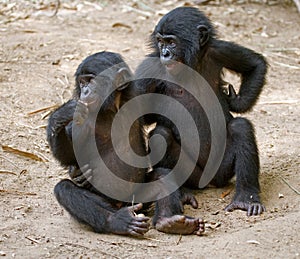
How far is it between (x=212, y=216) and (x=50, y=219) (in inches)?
56.4

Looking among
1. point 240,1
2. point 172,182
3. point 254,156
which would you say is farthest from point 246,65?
point 240,1

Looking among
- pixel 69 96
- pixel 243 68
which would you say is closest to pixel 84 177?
pixel 243 68

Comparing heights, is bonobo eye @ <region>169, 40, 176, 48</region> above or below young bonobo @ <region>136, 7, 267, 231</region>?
above

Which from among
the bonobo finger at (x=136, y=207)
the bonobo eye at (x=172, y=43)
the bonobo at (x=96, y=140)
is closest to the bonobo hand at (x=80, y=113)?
the bonobo at (x=96, y=140)

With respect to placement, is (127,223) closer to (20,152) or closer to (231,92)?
(231,92)

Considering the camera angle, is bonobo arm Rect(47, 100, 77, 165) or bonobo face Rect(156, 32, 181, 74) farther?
bonobo face Rect(156, 32, 181, 74)

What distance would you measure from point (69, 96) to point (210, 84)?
8.92ft

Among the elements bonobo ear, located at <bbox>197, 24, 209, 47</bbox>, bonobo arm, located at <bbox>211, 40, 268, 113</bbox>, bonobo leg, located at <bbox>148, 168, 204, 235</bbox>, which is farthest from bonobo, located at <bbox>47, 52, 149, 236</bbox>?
bonobo arm, located at <bbox>211, 40, 268, 113</bbox>

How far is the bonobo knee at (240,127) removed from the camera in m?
6.45

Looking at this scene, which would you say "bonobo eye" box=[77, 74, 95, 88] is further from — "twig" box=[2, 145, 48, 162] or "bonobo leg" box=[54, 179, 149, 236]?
"twig" box=[2, 145, 48, 162]

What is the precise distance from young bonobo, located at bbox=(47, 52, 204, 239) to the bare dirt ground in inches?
5.6

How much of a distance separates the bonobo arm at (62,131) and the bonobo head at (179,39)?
1.05 meters

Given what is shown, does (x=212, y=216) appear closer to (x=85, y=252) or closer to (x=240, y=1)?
(x=85, y=252)

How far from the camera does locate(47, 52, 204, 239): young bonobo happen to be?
5.80 meters
